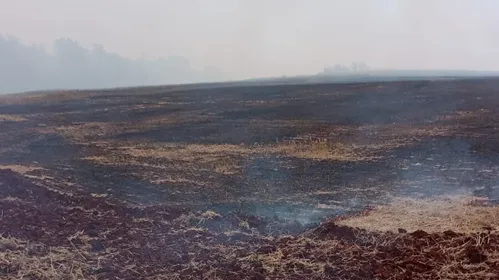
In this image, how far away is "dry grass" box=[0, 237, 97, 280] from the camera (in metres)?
5.50

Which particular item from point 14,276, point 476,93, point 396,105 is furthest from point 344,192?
point 476,93

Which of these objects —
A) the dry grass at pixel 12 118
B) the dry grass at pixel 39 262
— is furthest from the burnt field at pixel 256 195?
the dry grass at pixel 12 118

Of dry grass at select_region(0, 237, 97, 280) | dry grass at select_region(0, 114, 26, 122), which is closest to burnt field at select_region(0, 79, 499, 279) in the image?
dry grass at select_region(0, 237, 97, 280)

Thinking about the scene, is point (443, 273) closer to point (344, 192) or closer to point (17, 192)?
point (344, 192)

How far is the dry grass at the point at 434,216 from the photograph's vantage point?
680 centimetres

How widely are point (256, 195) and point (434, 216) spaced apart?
10.1 ft

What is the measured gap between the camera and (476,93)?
2228cm

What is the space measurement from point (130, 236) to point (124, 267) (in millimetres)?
1002

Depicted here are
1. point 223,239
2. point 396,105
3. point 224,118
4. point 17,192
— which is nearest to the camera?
point 223,239

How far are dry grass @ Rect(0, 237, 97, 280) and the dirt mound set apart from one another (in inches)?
0.5

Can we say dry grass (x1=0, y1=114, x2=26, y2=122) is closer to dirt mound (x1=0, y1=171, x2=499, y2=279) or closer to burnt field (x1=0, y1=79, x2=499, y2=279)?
burnt field (x1=0, y1=79, x2=499, y2=279)

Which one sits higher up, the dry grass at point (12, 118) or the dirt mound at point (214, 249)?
the dry grass at point (12, 118)

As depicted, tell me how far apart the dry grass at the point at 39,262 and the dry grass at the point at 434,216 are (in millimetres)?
3738

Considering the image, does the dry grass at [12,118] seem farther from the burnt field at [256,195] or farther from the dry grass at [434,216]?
the dry grass at [434,216]
